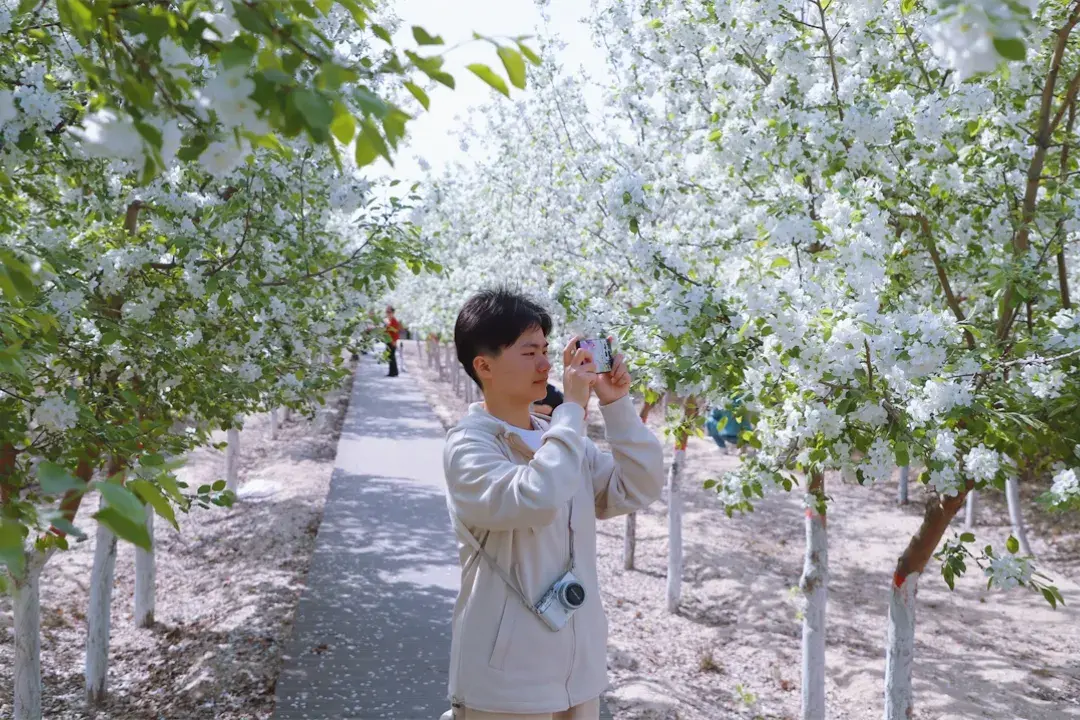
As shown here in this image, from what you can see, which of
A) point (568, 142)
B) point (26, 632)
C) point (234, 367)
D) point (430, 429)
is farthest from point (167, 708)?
point (430, 429)

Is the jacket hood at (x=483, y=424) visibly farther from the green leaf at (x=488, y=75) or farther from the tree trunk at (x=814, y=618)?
the tree trunk at (x=814, y=618)

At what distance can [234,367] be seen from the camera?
5066mm

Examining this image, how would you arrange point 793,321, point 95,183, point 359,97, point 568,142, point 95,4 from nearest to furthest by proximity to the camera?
point 359,97, point 95,4, point 793,321, point 95,183, point 568,142

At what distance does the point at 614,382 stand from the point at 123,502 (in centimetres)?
132

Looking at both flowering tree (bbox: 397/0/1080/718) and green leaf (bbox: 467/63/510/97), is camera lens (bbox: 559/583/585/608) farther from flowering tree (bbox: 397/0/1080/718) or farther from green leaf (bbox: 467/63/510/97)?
flowering tree (bbox: 397/0/1080/718)

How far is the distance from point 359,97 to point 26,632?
13.8 feet

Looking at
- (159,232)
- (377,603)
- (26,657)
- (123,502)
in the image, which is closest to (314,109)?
(123,502)

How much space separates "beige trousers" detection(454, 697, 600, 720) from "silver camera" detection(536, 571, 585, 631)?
19 cm

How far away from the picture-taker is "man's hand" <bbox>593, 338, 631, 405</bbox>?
89.7 inches

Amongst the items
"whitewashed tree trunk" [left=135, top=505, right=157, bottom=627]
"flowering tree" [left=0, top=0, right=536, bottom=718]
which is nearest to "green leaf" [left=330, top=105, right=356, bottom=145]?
"flowering tree" [left=0, top=0, right=536, bottom=718]

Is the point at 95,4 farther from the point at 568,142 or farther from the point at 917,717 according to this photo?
the point at 568,142

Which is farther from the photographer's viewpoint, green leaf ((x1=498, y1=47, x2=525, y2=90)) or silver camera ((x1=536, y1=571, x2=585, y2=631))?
silver camera ((x1=536, y1=571, x2=585, y2=631))

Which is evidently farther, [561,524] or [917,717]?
[917,717]

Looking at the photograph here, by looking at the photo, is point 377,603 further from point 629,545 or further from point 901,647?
point 901,647
